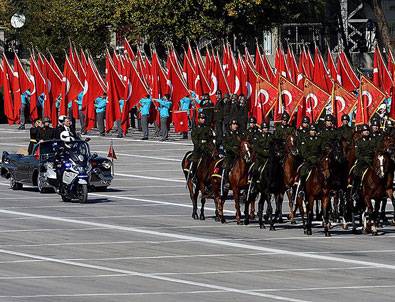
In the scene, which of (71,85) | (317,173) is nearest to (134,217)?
(317,173)

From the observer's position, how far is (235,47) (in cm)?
7300

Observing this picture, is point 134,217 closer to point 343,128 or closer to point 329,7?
point 343,128

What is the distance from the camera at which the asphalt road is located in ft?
66.9

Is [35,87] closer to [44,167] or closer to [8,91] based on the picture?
[8,91]

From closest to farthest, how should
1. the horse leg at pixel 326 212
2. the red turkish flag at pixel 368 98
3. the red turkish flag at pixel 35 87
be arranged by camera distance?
the horse leg at pixel 326 212 → the red turkish flag at pixel 368 98 → the red turkish flag at pixel 35 87

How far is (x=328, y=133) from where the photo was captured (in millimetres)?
29016

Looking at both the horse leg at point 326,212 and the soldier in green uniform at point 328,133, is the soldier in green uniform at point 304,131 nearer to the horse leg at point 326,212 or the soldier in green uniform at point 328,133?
the soldier in green uniform at point 328,133

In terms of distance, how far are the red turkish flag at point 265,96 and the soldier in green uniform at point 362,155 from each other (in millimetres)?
15424

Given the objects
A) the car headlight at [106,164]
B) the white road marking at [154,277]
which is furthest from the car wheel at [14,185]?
the white road marking at [154,277]

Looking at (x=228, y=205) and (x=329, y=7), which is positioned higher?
(x=329, y=7)

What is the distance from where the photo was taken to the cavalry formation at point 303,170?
28250mm

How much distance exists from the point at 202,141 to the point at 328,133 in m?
3.16

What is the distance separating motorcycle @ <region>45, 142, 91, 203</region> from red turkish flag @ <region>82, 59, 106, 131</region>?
2204cm

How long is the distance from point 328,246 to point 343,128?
225 inches
